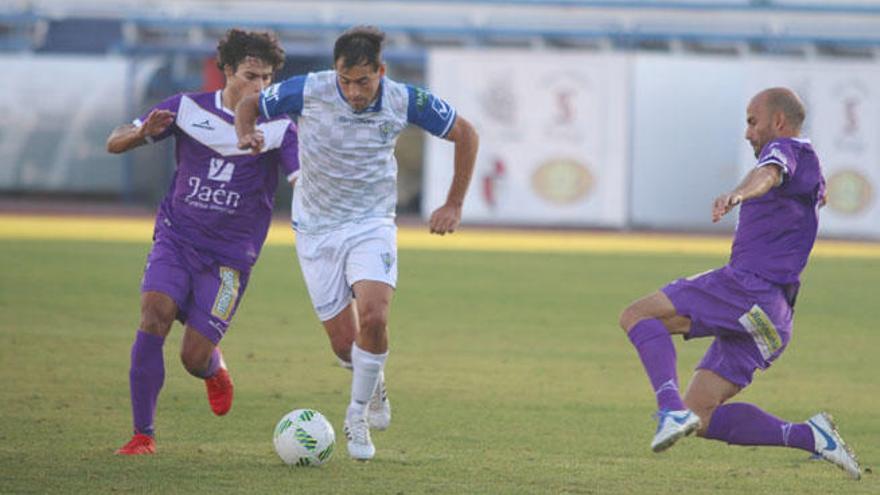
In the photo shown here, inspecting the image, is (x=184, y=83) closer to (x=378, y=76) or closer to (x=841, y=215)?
(x=841, y=215)

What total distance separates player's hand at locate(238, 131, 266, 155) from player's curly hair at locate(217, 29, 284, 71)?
96 centimetres

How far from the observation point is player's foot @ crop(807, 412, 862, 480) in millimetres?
8094

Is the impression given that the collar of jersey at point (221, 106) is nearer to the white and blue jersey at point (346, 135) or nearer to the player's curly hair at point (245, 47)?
the player's curly hair at point (245, 47)

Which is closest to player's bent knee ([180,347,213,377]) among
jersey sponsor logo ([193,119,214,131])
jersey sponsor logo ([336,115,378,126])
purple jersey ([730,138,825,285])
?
jersey sponsor logo ([193,119,214,131])

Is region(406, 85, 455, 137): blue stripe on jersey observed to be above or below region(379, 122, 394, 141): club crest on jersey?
above

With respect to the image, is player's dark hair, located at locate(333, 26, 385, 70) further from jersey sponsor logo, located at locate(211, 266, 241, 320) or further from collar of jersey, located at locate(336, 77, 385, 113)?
jersey sponsor logo, located at locate(211, 266, 241, 320)

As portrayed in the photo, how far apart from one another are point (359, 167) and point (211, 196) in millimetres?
945

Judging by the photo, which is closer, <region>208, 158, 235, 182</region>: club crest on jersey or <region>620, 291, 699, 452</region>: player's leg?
<region>620, 291, 699, 452</region>: player's leg

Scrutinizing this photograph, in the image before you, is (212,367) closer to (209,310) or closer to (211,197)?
(209,310)

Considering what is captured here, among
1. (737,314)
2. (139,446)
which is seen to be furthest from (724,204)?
(139,446)

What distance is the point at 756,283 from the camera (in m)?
8.02

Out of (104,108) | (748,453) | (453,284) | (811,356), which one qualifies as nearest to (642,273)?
(453,284)

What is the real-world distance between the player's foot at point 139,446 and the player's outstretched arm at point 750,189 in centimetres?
311

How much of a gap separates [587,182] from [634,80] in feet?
8.45
